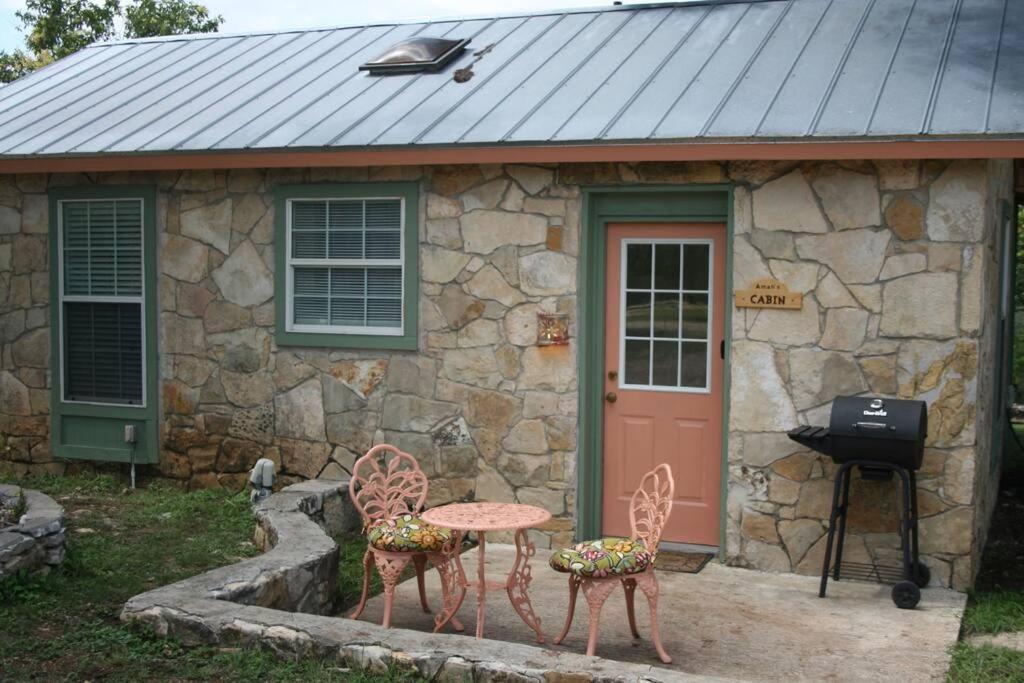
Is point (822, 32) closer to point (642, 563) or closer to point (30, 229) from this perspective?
point (642, 563)

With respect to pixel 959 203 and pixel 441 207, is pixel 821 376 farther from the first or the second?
pixel 441 207

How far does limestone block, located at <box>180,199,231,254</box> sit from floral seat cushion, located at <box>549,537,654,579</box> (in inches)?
170

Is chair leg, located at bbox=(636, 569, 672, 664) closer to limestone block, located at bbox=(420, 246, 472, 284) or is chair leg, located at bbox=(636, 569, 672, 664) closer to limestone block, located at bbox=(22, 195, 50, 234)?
limestone block, located at bbox=(420, 246, 472, 284)

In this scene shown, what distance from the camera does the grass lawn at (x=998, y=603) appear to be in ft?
18.2

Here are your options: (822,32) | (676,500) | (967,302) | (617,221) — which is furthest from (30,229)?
(967,302)

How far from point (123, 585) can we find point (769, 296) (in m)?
4.04

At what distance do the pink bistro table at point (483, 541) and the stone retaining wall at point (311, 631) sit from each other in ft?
1.62

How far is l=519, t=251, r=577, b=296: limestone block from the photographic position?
25.2 ft

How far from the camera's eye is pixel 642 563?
18.2 ft

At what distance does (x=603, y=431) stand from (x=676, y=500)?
2.14 feet

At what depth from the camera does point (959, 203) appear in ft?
22.0

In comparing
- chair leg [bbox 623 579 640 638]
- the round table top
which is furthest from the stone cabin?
→ the round table top

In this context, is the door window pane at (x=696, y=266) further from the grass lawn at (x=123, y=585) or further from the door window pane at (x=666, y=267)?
the grass lawn at (x=123, y=585)

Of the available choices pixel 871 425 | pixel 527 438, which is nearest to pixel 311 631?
pixel 527 438
